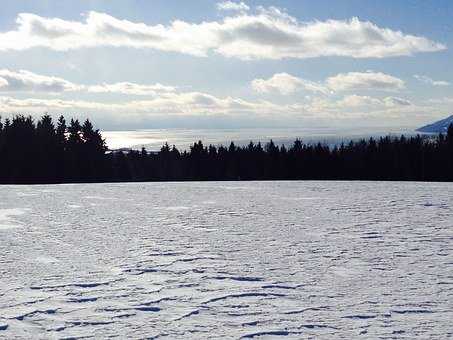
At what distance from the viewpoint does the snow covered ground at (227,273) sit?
14.6 ft

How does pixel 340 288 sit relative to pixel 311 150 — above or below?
below

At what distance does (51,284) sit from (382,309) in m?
4.13

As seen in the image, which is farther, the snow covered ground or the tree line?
the tree line

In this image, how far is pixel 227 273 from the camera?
6426mm

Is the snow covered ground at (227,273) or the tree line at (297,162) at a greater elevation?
the tree line at (297,162)

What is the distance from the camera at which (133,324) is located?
4.46 m

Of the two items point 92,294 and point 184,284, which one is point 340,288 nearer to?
point 184,284

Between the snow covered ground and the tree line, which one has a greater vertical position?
the tree line

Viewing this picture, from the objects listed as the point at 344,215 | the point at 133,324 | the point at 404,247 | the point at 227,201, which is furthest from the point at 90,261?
the point at 227,201

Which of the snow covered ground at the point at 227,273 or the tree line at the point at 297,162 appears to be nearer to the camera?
the snow covered ground at the point at 227,273

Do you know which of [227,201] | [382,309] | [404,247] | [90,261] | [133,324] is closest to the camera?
[133,324]

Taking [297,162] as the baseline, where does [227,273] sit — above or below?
below

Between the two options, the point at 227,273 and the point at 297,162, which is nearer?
the point at 227,273

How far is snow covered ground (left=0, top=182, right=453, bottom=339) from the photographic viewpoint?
4445 mm
